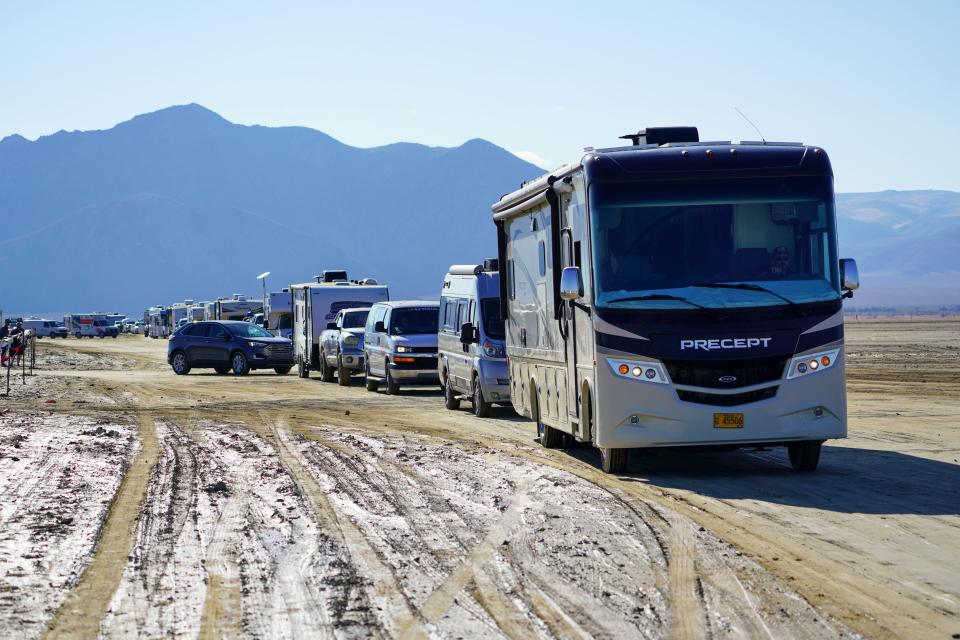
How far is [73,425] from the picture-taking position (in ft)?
70.4

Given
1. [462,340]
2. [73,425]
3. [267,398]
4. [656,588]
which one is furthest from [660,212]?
[267,398]

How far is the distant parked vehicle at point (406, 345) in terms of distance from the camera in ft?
96.1

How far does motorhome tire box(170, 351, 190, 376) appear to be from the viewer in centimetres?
4278

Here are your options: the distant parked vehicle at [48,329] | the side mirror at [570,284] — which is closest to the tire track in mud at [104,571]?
the side mirror at [570,284]

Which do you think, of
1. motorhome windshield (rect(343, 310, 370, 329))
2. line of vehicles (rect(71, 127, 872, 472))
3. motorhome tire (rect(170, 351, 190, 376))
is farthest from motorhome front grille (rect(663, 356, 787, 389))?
motorhome tire (rect(170, 351, 190, 376))

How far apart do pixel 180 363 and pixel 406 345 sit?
15.8 m

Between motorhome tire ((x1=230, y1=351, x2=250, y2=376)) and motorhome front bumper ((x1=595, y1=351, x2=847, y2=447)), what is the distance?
30.0m

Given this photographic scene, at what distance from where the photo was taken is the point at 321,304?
38.7 meters

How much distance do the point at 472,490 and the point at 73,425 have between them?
34.5 feet

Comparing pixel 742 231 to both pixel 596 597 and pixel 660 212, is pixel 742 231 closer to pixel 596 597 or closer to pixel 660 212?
pixel 660 212

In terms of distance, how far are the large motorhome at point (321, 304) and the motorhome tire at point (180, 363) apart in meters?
4.69

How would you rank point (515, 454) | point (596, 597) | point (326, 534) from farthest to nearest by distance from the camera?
1. point (515, 454)
2. point (326, 534)
3. point (596, 597)

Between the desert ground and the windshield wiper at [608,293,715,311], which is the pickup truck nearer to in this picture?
the desert ground

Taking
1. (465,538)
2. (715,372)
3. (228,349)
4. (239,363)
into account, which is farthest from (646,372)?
(228,349)
